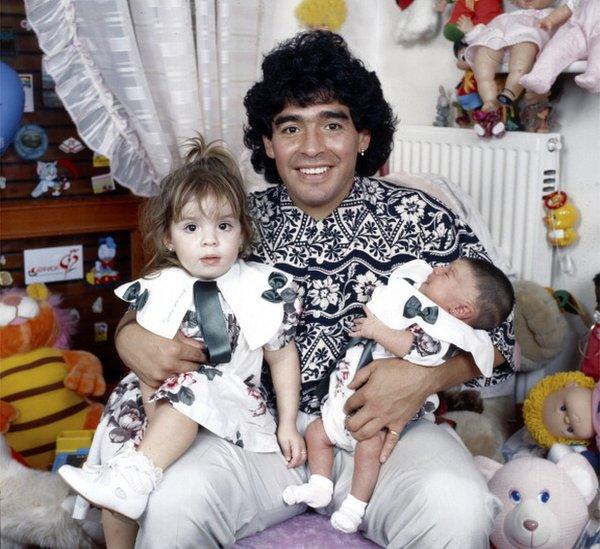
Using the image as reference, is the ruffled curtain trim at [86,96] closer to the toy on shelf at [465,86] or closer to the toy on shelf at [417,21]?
the toy on shelf at [465,86]

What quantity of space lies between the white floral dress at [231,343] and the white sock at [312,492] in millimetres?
94

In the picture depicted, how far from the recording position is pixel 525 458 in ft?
6.39

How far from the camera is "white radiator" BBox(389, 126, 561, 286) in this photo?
97.4 inches

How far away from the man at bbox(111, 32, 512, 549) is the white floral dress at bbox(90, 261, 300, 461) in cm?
4

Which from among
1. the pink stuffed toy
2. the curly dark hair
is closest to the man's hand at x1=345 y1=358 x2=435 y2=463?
the curly dark hair

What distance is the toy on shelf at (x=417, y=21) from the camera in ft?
9.20

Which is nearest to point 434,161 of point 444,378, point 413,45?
point 413,45

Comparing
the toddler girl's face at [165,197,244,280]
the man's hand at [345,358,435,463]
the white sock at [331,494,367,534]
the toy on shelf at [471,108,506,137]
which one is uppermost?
the toy on shelf at [471,108,506,137]

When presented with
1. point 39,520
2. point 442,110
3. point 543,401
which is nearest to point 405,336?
point 543,401

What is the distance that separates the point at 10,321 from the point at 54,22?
2.72ft

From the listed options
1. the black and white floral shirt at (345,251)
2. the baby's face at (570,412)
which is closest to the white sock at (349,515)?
the black and white floral shirt at (345,251)

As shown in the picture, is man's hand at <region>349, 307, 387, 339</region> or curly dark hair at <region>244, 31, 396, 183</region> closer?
man's hand at <region>349, 307, 387, 339</region>

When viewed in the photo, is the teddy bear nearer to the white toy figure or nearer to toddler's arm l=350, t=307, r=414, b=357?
toddler's arm l=350, t=307, r=414, b=357

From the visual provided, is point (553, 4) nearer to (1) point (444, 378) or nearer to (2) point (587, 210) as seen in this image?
Answer: (2) point (587, 210)
